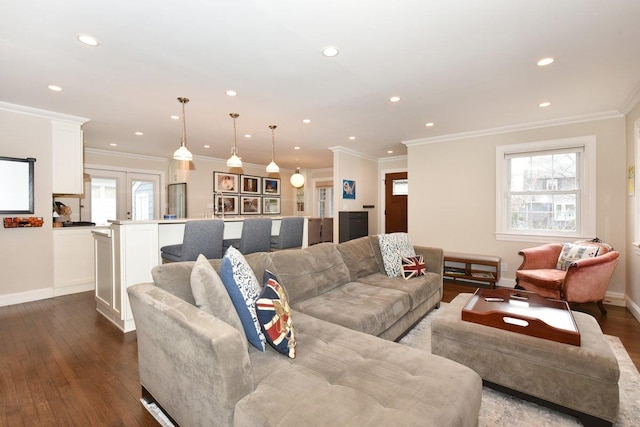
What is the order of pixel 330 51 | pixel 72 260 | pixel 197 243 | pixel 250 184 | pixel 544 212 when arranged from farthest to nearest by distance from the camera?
1. pixel 250 184
2. pixel 544 212
3. pixel 72 260
4. pixel 197 243
5. pixel 330 51

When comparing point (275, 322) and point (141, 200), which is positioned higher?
point (141, 200)

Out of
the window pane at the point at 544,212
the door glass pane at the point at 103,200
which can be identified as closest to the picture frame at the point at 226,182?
the door glass pane at the point at 103,200

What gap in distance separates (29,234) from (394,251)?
185 inches

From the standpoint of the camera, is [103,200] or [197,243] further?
[103,200]

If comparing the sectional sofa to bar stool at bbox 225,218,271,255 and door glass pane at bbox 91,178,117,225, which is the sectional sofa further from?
door glass pane at bbox 91,178,117,225

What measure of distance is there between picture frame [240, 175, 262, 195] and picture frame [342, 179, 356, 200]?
3.26 meters

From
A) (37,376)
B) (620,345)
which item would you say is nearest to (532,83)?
(620,345)

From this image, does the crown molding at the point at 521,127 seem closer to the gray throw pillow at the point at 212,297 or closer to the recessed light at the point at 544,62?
the recessed light at the point at 544,62

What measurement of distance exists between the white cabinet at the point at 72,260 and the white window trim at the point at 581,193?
6346 millimetres

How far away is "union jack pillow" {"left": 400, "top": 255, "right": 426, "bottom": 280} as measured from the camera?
3186 mm

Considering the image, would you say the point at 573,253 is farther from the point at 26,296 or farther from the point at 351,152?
the point at 26,296

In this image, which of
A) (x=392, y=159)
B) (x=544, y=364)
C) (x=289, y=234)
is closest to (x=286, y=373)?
(x=544, y=364)

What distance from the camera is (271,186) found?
886cm

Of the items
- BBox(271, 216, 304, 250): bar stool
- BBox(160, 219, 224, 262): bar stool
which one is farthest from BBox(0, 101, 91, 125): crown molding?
BBox(271, 216, 304, 250): bar stool
